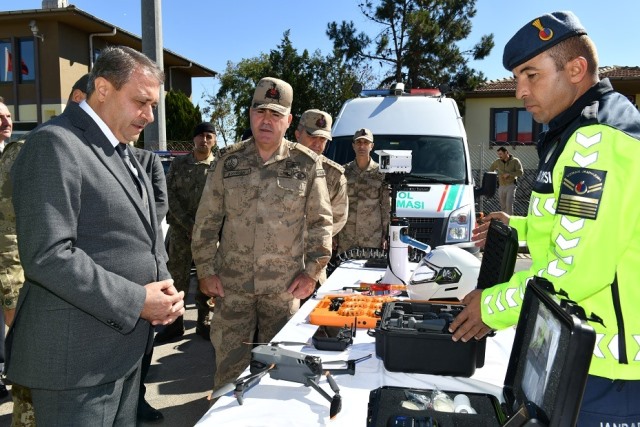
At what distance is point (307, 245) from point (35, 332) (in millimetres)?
1747

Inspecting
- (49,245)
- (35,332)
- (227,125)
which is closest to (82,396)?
(35,332)

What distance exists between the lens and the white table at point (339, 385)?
172 cm

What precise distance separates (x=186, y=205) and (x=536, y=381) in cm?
468

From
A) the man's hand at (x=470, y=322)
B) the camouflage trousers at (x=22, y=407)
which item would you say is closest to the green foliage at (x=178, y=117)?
the camouflage trousers at (x=22, y=407)

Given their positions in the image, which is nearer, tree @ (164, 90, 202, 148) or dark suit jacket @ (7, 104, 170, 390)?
dark suit jacket @ (7, 104, 170, 390)

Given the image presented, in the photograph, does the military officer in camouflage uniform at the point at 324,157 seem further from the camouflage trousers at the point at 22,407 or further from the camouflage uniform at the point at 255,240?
the camouflage trousers at the point at 22,407

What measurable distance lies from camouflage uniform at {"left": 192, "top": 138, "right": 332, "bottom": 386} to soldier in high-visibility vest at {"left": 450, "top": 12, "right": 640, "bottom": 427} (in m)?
1.59

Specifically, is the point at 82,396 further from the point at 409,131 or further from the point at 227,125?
the point at 227,125

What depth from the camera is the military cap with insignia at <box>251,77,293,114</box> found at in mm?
3117

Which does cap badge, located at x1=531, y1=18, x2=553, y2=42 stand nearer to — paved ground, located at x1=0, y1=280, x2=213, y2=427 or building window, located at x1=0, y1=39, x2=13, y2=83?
paved ground, located at x1=0, y1=280, x2=213, y2=427

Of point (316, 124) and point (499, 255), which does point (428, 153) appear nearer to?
point (316, 124)

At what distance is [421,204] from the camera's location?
18.9 ft

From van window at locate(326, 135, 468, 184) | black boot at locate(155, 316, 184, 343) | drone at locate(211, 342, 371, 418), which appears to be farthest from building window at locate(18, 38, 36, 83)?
drone at locate(211, 342, 371, 418)

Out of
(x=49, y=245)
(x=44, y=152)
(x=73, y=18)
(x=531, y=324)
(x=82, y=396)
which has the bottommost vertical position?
(x=82, y=396)
